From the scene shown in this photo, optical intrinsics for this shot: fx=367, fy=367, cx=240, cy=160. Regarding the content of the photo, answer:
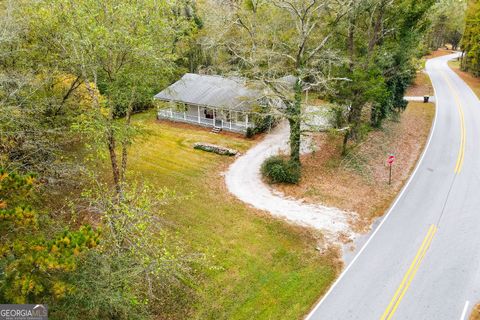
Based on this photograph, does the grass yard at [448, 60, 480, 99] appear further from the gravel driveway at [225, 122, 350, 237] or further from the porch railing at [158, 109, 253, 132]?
the gravel driveway at [225, 122, 350, 237]

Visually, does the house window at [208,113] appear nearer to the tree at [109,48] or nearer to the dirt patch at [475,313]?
the tree at [109,48]

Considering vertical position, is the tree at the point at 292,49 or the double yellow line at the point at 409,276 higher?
the tree at the point at 292,49

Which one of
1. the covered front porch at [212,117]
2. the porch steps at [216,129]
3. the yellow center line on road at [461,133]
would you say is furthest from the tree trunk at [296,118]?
the yellow center line on road at [461,133]

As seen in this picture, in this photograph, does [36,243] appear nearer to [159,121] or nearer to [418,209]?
[418,209]

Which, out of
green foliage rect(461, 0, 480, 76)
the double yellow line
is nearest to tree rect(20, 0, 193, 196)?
the double yellow line

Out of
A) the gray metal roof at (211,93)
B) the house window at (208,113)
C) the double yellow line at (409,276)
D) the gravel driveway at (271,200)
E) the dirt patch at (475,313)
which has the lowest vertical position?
the dirt patch at (475,313)

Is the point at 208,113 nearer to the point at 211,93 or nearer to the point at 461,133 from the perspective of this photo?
the point at 211,93

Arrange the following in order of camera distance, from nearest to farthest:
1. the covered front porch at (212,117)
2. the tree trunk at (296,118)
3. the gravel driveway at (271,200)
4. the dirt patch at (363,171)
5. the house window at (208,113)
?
the gravel driveway at (271,200), the dirt patch at (363,171), the tree trunk at (296,118), the covered front porch at (212,117), the house window at (208,113)
